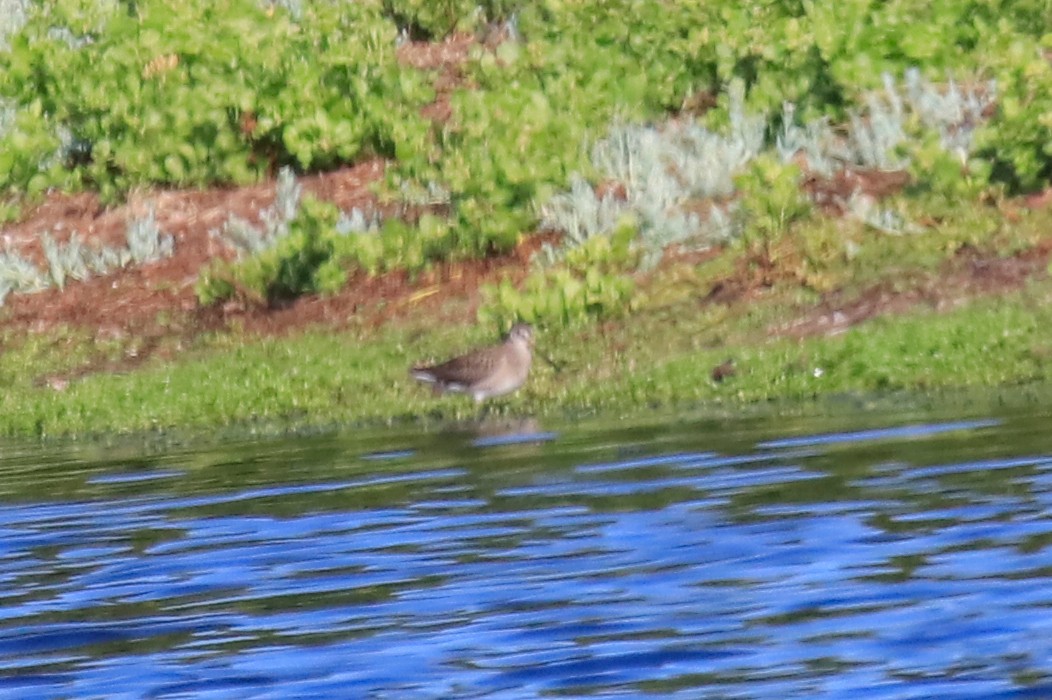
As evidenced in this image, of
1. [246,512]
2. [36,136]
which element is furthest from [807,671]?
[36,136]

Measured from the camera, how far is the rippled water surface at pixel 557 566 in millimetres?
7773

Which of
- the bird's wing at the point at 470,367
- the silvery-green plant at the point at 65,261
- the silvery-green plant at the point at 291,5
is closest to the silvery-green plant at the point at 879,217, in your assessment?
the bird's wing at the point at 470,367

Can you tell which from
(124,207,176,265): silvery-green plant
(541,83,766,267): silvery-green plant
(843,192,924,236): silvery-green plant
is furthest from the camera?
(124,207,176,265): silvery-green plant

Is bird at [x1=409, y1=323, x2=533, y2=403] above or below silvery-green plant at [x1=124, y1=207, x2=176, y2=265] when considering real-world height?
below

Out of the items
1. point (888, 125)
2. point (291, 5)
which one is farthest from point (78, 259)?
point (888, 125)

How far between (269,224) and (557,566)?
9861 mm

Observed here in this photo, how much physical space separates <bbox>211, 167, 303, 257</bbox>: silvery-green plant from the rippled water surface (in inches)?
191

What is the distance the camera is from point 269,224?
1916cm

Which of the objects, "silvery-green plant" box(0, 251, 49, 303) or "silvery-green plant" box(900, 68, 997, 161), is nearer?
"silvery-green plant" box(900, 68, 997, 161)

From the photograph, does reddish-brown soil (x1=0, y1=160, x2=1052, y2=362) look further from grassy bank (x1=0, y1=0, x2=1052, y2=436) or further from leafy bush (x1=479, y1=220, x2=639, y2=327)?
leafy bush (x1=479, y1=220, x2=639, y2=327)

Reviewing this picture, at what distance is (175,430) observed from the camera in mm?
15766

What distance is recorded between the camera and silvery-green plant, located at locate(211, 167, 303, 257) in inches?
742

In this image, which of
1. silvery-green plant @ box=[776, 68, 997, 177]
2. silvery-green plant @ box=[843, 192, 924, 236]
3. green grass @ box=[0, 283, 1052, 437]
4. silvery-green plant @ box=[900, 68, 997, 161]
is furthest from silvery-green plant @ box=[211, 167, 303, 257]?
silvery-green plant @ box=[900, 68, 997, 161]

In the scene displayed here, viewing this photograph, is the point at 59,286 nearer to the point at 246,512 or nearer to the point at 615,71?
the point at 615,71
